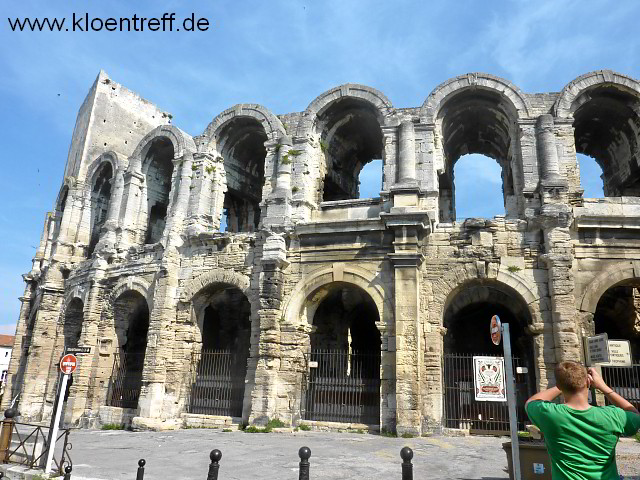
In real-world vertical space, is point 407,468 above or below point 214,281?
below

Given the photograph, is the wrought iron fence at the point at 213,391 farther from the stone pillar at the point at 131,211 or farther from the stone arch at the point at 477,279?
the stone arch at the point at 477,279

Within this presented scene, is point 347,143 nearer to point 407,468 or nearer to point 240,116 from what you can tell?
point 240,116

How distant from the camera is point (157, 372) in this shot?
42.4 ft

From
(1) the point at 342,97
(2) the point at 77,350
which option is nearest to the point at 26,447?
(2) the point at 77,350

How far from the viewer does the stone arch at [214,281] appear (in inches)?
514

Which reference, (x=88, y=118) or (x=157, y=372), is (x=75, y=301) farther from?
(x=88, y=118)

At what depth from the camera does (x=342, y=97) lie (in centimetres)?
1380

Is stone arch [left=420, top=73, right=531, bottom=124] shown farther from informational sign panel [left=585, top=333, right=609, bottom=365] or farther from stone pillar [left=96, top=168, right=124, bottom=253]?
stone pillar [left=96, top=168, right=124, bottom=253]

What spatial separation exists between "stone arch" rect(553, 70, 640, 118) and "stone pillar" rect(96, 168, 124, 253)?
13131 millimetres

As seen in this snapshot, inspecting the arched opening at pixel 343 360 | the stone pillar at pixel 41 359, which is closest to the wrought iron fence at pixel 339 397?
the arched opening at pixel 343 360

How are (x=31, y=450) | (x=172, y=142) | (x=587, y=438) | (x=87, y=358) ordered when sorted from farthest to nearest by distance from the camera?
(x=172, y=142)
(x=87, y=358)
(x=31, y=450)
(x=587, y=438)

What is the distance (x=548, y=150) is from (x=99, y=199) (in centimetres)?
1565

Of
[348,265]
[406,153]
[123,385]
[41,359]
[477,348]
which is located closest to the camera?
[348,265]

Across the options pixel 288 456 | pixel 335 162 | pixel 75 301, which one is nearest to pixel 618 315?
pixel 335 162
